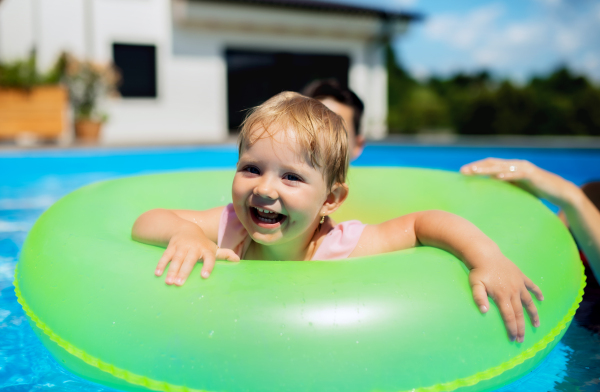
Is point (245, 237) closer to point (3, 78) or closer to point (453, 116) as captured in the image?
point (3, 78)

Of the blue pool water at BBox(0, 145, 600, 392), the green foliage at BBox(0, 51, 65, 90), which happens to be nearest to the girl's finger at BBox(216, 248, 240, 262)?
the blue pool water at BBox(0, 145, 600, 392)

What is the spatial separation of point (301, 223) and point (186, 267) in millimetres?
374

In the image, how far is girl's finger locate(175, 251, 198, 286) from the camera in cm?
140

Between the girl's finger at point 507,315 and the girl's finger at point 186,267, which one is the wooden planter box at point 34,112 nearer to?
the girl's finger at point 186,267

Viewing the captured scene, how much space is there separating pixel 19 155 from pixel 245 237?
6704 mm

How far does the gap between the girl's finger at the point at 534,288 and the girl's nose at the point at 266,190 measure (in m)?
0.72

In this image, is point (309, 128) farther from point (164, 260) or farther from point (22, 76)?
point (22, 76)

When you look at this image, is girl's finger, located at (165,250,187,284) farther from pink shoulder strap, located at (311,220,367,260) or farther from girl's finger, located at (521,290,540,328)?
girl's finger, located at (521,290,540,328)

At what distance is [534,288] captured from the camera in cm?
148

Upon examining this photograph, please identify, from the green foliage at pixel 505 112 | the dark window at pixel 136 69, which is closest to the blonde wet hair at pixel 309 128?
the dark window at pixel 136 69

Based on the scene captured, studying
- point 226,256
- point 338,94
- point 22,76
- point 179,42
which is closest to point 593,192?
point 338,94

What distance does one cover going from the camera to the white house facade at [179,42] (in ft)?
38.4

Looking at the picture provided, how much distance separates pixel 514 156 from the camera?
336 inches

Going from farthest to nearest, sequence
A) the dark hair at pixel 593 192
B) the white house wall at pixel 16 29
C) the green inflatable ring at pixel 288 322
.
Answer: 1. the white house wall at pixel 16 29
2. the dark hair at pixel 593 192
3. the green inflatable ring at pixel 288 322
